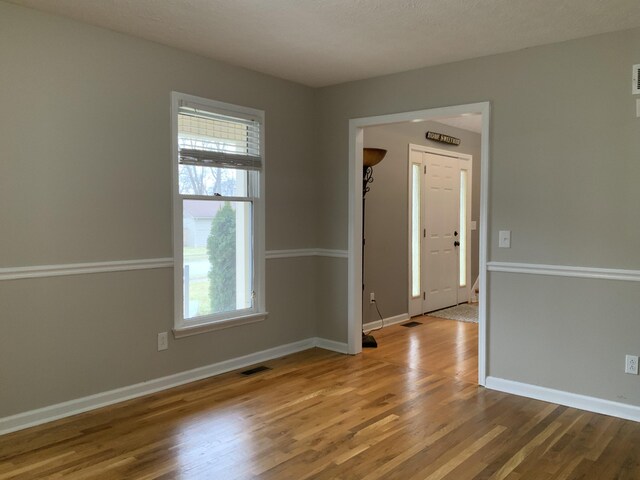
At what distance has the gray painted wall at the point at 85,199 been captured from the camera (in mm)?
2986

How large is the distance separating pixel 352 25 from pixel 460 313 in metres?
4.31

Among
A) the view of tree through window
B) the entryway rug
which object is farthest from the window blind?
the entryway rug

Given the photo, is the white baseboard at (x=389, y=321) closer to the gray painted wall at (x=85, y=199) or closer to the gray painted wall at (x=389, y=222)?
the gray painted wall at (x=389, y=222)

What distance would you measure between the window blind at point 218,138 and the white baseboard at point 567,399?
2.53 metres

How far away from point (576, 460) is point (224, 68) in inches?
138

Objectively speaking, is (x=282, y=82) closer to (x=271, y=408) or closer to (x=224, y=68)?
(x=224, y=68)

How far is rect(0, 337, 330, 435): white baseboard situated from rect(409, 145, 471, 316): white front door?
1.91 meters

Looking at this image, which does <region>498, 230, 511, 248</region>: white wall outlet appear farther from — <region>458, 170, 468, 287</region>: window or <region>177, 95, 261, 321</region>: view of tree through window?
<region>458, 170, 468, 287</region>: window

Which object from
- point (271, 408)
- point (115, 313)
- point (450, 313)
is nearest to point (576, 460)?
point (271, 408)

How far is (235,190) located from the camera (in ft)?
13.9

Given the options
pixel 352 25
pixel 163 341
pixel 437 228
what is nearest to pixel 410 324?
pixel 437 228

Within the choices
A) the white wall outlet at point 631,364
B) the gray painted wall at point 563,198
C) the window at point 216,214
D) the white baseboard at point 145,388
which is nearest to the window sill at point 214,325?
the window at point 216,214

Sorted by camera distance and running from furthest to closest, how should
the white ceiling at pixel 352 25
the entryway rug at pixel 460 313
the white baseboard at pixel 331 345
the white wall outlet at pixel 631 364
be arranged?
the entryway rug at pixel 460 313
the white baseboard at pixel 331 345
the white wall outlet at pixel 631 364
the white ceiling at pixel 352 25

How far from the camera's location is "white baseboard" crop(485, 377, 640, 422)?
10.7 ft
